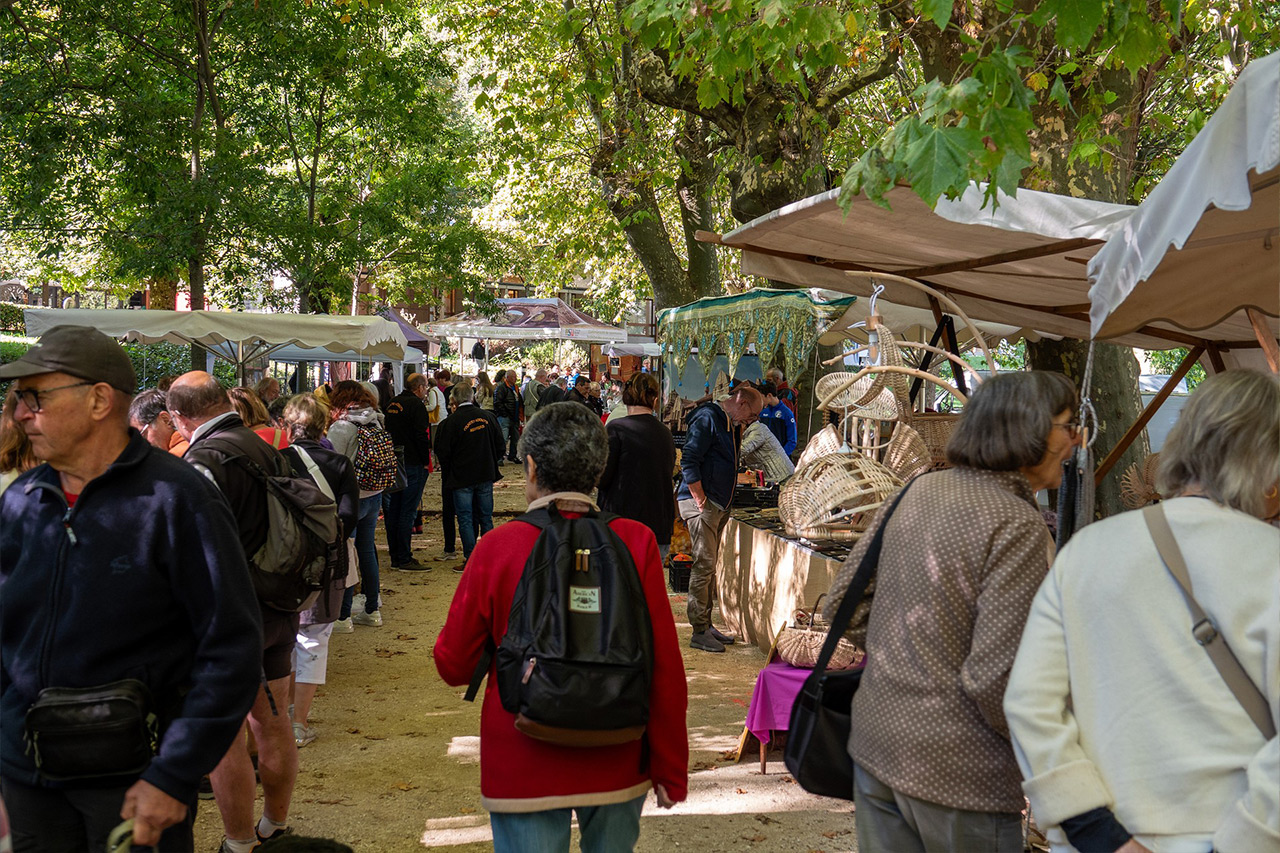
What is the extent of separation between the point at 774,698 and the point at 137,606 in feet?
12.0

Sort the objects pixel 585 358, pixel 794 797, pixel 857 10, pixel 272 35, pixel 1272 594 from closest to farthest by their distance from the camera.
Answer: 1. pixel 1272 594
2. pixel 794 797
3. pixel 857 10
4. pixel 272 35
5. pixel 585 358

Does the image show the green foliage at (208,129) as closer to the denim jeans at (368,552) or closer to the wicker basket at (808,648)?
the denim jeans at (368,552)

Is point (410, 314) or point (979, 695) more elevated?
point (410, 314)

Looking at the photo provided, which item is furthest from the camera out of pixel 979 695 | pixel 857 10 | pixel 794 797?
pixel 857 10

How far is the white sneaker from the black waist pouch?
6540 mm

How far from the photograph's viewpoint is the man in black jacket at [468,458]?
10836 mm

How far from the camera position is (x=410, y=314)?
54.7 m

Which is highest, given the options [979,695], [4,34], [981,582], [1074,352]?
[4,34]

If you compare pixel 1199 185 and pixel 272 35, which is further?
pixel 272 35

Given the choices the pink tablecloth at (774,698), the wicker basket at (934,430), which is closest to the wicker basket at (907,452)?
the wicker basket at (934,430)

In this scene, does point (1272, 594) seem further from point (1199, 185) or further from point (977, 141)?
point (977, 141)

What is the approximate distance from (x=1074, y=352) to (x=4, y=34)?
11516 millimetres

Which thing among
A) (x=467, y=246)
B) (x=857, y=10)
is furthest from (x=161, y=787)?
(x=467, y=246)

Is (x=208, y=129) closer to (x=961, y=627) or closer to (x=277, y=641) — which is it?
(x=277, y=641)
